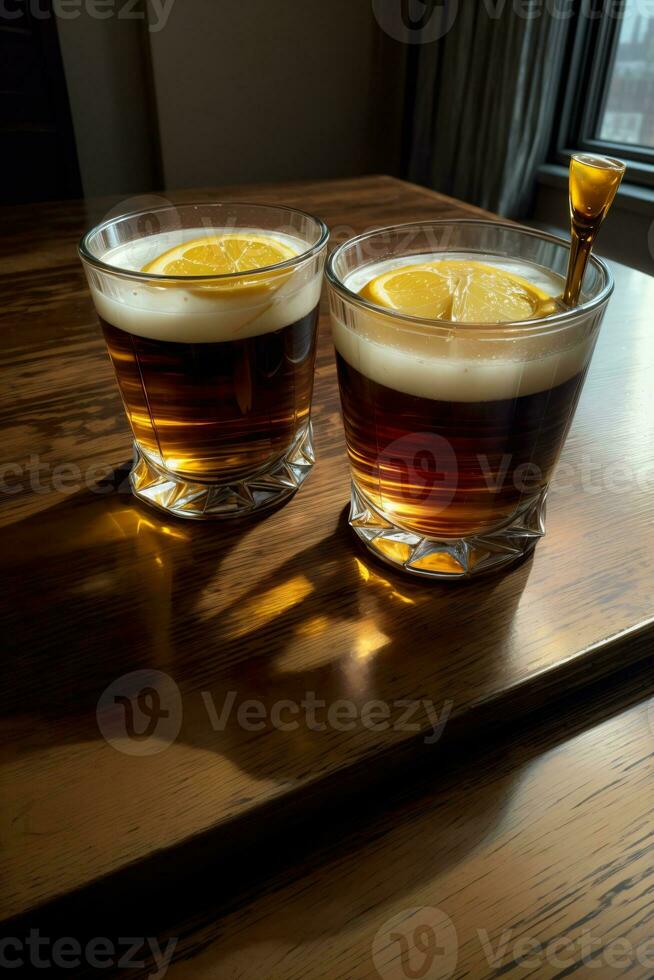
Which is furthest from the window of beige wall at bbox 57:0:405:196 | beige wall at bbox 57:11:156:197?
beige wall at bbox 57:11:156:197

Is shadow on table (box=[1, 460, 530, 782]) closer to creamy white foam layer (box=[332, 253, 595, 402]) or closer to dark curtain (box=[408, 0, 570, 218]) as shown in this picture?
creamy white foam layer (box=[332, 253, 595, 402])

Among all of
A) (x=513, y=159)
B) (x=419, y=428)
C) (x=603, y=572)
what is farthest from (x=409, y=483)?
(x=513, y=159)

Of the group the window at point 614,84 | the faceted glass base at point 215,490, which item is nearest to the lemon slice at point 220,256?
the faceted glass base at point 215,490

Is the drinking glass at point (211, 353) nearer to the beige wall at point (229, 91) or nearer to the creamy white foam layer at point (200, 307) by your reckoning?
the creamy white foam layer at point (200, 307)

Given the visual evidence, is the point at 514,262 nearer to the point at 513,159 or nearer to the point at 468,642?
the point at 468,642

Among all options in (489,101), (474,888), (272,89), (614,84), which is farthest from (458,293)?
(272,89)

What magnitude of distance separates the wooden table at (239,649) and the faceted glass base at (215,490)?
0.4 inches

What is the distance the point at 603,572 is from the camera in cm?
48

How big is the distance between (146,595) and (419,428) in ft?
0.66

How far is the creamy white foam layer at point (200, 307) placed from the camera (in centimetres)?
45

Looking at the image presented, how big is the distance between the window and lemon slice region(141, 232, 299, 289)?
2514mm

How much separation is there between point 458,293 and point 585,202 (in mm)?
93

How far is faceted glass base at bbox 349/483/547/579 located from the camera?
0.48 metres

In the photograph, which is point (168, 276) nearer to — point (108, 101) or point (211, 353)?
point (211, 353)
